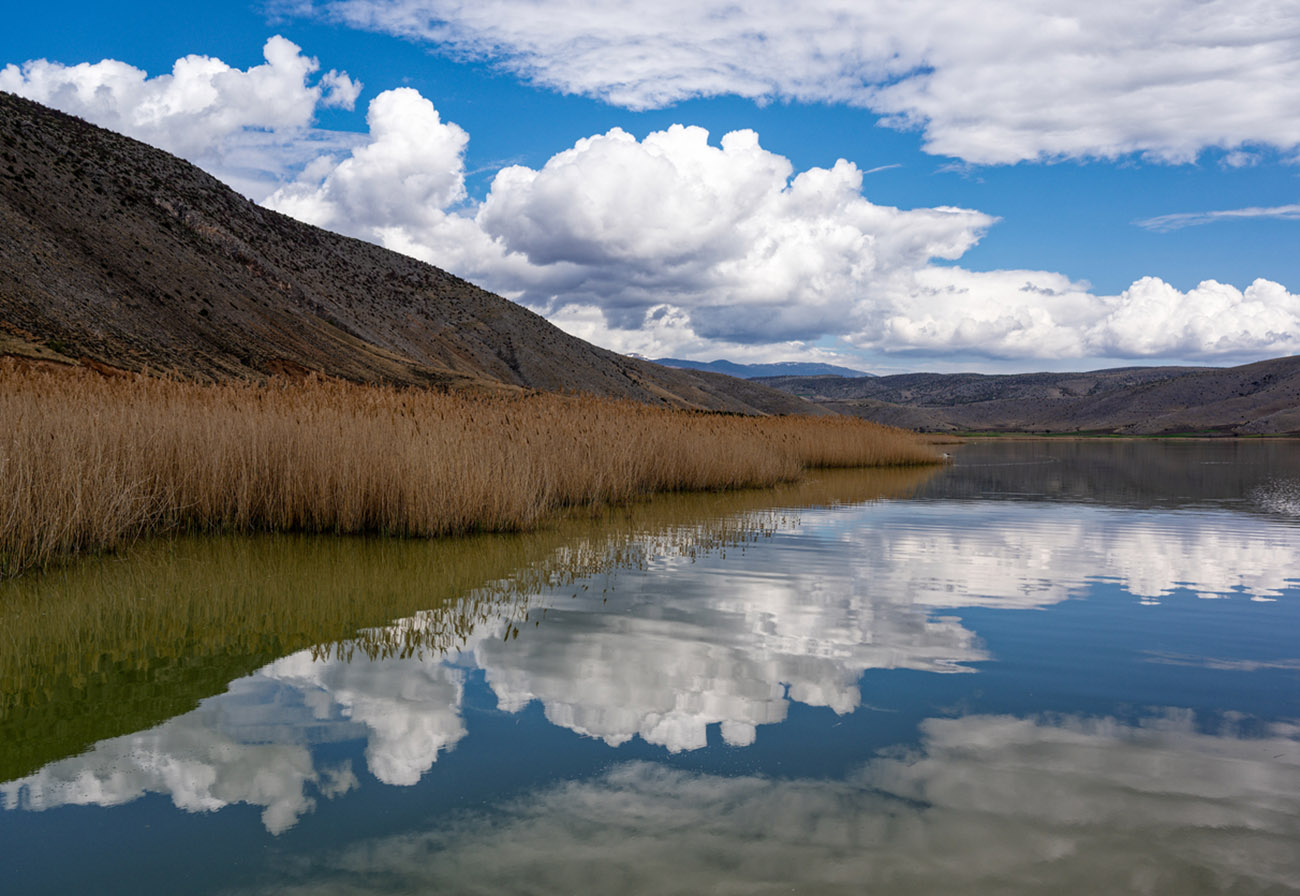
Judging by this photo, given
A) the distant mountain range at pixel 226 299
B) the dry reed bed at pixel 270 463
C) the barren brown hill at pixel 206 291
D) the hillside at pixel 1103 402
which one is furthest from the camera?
the hillside at pixel 1103 402

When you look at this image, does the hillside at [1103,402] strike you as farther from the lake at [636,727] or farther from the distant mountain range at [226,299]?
the lake at [636,727]

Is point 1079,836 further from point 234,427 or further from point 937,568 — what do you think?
point 234,427

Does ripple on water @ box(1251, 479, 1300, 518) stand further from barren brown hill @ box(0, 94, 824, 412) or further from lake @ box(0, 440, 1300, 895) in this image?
barren brown hill @ box(0, 94, 824, 412)

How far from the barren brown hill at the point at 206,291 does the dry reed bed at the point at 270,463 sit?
26.2 feet

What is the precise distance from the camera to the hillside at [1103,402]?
95.4m

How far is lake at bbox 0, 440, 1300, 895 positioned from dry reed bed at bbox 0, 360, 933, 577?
63 cm

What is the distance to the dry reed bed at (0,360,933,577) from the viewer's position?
7.82m

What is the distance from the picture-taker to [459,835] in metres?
3.14

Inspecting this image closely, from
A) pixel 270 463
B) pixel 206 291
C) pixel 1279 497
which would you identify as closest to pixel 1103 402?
pixel 206 291

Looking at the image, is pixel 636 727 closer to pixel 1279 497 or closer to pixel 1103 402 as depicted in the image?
pixel 1279 497

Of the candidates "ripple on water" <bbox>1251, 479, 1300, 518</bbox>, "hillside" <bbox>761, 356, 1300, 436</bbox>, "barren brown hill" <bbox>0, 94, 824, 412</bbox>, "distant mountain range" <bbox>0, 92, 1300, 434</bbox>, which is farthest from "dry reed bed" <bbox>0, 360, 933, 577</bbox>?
"hillside" <bbox>761, 356, 1300, 436</bbox>

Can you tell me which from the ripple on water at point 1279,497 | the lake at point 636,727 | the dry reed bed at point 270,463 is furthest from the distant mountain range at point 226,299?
the ripple on water at point 1279,497

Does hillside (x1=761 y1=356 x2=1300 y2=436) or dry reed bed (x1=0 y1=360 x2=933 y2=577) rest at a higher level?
hillside (x1=761 y1=356 x2=1300 y2=436)

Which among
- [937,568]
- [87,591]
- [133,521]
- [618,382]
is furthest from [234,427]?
[618,382]
